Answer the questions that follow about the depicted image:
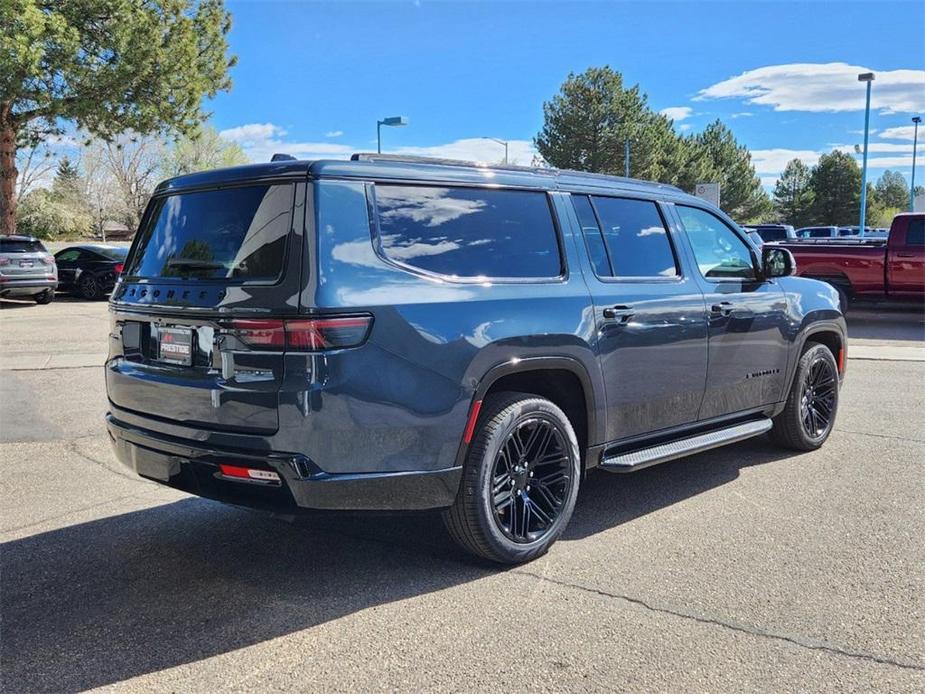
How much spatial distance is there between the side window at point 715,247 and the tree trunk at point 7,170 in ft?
76.4

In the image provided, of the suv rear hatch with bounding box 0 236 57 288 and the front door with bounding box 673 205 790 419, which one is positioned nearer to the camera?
the front door with bounding box 673 205 790 419

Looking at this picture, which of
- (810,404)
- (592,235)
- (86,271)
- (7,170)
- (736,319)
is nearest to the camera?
(592,235)

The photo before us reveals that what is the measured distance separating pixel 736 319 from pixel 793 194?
8220cm

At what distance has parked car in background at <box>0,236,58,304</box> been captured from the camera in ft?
58.3

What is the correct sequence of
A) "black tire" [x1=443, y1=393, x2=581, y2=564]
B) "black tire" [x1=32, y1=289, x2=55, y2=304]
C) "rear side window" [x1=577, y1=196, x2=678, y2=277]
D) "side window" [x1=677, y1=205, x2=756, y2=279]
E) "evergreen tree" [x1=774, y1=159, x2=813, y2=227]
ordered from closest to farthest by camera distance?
1. "black tire" [x1=443, y1=393, x2=581, y2=564]
2. "rear side window" [x1=577, y1=196, x2=678, y2=277]
3. "side window" [x1=677, y1=205, x2=756, y2=279]
4. "black tire" [x1=32, y1=289, x2=55, y2=304]
5. "evergreen tree" [x1=774, y1=159, x2=813, y2=227]

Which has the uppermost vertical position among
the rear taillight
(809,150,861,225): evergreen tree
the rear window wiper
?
(809,150,861,225): evergreen tree

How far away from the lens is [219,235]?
3.65 metres

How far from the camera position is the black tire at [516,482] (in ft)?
12.1

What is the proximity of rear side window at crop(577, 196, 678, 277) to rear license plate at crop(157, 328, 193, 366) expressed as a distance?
2.27m

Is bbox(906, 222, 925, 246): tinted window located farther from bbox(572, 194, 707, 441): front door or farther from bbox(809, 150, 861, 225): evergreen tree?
bbox(809, 150, 861, 225): evergreen tree

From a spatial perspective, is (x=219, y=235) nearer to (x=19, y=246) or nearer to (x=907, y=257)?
(x=907, y=257)

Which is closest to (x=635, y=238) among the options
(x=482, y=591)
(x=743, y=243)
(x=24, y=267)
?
(x=743, y=243)

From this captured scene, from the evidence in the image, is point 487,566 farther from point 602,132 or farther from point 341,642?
point 602,132

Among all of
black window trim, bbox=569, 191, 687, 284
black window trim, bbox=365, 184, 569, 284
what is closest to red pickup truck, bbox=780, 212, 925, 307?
black window trim, bbox=569, 191, 687, 284
